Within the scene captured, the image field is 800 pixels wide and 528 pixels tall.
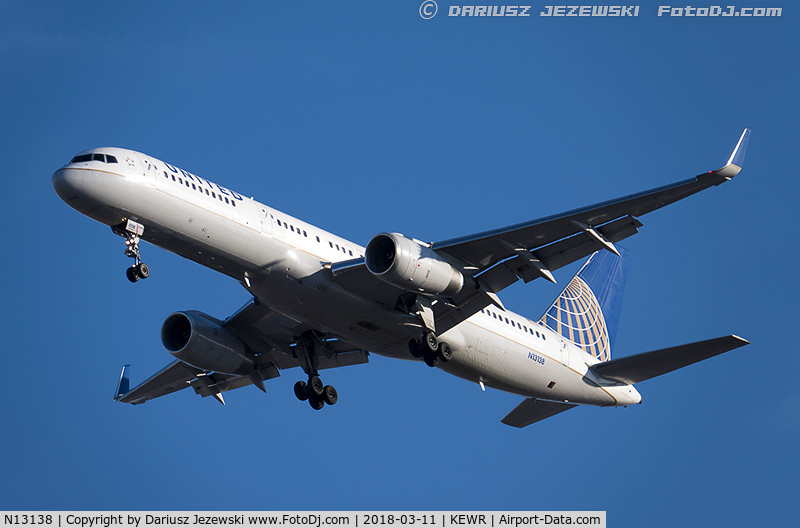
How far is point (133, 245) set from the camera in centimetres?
2594

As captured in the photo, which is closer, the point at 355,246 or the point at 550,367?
the point at 355,246

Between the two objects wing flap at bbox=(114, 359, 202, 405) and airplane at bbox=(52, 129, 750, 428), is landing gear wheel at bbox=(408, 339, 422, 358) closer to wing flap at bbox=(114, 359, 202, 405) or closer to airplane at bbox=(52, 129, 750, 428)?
airplane at bbox=(52, 129, 750, 428)

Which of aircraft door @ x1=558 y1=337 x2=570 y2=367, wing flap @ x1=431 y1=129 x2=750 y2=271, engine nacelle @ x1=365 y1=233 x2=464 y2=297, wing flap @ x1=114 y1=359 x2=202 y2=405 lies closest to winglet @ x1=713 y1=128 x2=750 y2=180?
wing flap @ x1=431 y1=129 x2=750 y2=271

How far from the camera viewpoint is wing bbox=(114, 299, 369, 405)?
32062mm

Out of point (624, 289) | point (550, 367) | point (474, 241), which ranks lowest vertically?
point (550, 367)

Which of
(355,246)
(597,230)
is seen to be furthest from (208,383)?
(597,230)

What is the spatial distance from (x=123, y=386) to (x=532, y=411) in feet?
51.9

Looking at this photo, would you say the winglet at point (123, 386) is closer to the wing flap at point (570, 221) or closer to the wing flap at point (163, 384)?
the wing flap at point (163, 384)

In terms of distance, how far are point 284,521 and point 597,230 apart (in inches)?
456

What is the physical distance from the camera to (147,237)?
86.3 ft

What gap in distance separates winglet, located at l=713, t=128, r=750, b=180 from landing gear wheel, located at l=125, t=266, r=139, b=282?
15298 millimetres

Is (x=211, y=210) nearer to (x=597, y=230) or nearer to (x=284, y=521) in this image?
(x=284, y=521)

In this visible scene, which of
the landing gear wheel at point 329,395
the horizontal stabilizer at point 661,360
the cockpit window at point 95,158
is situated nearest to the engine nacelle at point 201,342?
the landing gear wheel at point 329,395

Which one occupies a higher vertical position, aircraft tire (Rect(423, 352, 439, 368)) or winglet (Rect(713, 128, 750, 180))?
winglet (Rect(713, 128, 750, 180))
